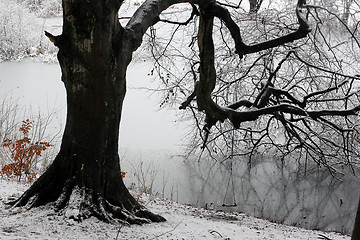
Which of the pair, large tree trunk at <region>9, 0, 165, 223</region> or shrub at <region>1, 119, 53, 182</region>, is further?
shrub at <region>1, 119, 53, 182</region>

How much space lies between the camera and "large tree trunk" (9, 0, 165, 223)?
8.85ft

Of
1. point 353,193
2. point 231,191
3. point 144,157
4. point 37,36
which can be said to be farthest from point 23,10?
point 353,193

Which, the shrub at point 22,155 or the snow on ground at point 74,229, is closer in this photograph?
the snow on ground at point 74,229

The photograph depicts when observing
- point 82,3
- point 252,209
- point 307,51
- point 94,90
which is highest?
point 307,51

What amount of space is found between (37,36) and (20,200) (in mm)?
13838

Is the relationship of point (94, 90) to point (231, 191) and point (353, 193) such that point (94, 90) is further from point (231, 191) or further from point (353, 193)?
point (353, 193)

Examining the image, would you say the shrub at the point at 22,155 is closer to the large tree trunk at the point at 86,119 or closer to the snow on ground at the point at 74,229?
the snow on ground at the point at 74,229

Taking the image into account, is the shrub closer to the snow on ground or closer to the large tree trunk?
the snow on ground

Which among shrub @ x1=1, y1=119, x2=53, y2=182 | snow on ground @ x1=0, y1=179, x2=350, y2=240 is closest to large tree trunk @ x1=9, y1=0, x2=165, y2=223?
snow on ground @ x1=0, y1=179, x2=350, y2=240

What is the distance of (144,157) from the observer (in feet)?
25.5

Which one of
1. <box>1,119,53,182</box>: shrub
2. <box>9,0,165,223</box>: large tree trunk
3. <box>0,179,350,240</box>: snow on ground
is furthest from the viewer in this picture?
<box>1,119,53,182</box>: shrub

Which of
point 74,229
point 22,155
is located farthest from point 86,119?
point 22,155

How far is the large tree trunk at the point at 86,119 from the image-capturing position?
2.70 metres

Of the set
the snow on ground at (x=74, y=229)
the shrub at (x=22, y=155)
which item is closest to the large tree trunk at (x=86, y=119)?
the snow on ground at (x=74, y=229)
